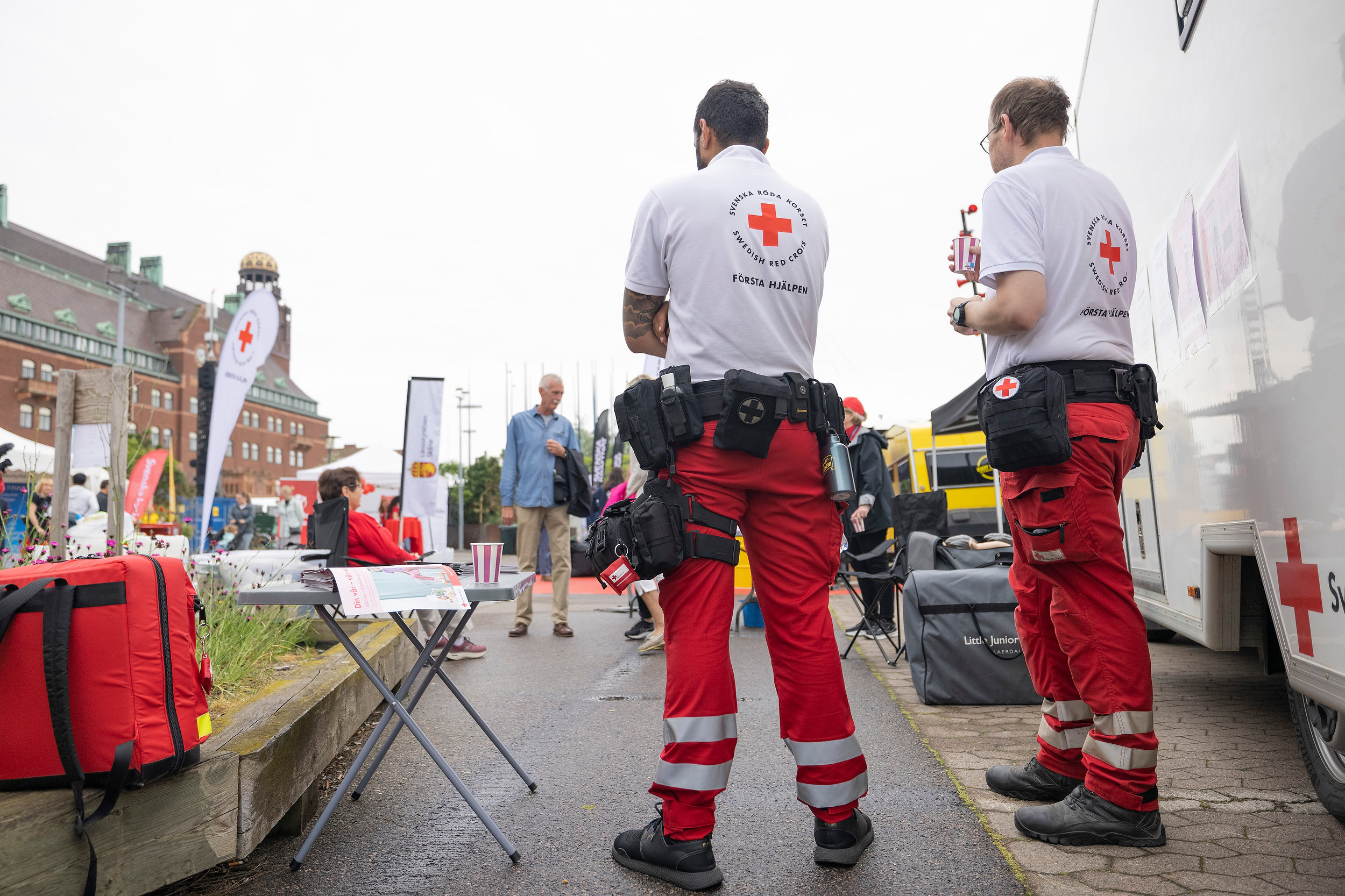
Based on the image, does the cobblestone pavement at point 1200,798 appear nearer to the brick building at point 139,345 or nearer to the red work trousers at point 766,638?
the red work trousers at point 766,638

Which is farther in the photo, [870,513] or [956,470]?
[956,470]

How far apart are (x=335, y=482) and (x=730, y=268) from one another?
4.76 meters

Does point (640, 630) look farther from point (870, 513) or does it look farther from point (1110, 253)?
point (1110, 253)

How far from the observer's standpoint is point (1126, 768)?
2469mm

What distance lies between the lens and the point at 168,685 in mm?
2107

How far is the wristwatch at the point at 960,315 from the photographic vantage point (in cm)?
281

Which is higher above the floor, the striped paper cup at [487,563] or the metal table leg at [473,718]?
the striped paper cup at [487,563]

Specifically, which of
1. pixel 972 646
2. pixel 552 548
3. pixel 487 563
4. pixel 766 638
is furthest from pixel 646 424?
pixel 552 548

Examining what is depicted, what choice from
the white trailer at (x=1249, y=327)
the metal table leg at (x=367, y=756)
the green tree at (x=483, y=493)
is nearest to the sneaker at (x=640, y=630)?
the white trailer at (x=1249, y=327)

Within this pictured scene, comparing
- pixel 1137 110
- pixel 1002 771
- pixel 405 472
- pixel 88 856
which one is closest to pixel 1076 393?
pixel 1002 771

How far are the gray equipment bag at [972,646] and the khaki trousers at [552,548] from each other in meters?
3.58

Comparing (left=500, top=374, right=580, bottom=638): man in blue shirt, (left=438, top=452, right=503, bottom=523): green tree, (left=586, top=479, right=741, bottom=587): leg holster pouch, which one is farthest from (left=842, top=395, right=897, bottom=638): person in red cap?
(left=438, top=452, right=503, bottom=523): green tree

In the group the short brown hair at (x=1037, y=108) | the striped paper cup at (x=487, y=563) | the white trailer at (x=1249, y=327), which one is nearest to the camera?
the white trailer at (x=1249, y=327)

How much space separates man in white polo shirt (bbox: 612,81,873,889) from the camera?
2373 mm
